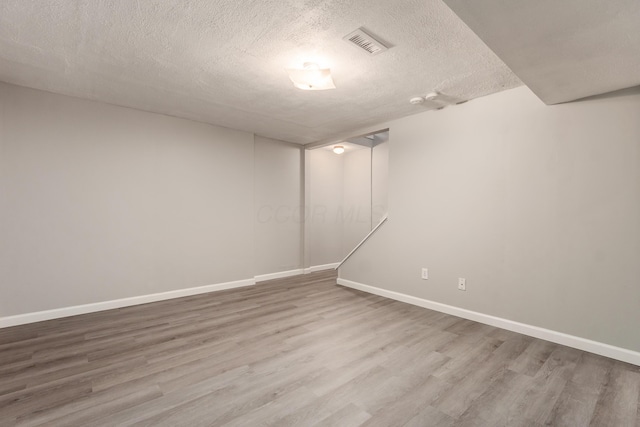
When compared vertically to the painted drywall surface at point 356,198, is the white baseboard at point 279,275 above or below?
below

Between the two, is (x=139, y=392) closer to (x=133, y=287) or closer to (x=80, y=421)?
(x=80, y=421)

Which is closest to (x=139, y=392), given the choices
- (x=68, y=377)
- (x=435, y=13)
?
(x=68, y=377)

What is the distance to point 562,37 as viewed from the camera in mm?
1551

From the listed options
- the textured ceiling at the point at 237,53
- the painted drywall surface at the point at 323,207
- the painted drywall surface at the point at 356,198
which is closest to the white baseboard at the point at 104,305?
the painted drywall surface at the point at 323,207

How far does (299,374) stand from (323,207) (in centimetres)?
420

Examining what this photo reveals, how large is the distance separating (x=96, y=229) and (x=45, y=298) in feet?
2.75

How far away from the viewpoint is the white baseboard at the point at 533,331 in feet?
7.50

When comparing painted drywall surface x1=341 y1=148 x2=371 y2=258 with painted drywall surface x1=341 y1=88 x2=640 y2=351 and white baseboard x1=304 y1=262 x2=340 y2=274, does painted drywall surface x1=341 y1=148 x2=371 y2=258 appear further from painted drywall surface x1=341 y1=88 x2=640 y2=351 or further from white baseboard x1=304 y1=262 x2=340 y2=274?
painted drywall surface x1=341 y1=88 x2=640 y2=351

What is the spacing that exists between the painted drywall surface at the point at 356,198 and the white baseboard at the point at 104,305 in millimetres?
2650

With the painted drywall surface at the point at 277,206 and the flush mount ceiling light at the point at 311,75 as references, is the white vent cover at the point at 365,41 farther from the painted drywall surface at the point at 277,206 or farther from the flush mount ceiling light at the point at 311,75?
the painted drywall surface at the point at 277,206

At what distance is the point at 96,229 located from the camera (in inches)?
134

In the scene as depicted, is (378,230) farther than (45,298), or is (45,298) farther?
(378,230)

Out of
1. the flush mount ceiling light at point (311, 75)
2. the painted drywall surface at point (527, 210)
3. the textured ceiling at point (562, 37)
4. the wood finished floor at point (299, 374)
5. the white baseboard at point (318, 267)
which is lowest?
the white baseboard at point (318, 267)

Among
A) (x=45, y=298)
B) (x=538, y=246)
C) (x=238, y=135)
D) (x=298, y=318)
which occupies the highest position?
(x=238, y=135)
